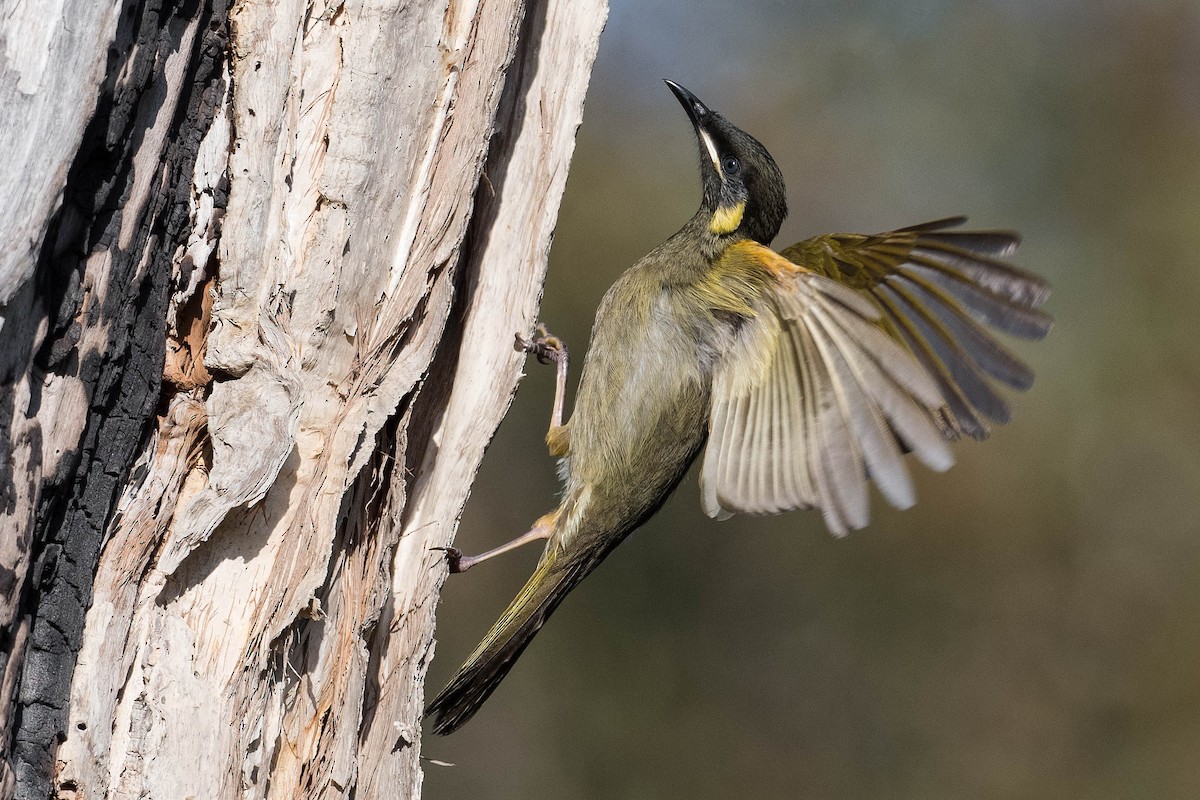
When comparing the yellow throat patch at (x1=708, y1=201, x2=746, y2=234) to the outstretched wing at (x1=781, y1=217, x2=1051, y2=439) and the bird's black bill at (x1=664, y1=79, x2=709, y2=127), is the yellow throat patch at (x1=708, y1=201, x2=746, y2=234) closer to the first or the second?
the bird's black bill at (x1=664, y1=79, x2=709, y2=127)

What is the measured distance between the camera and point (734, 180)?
4250mm

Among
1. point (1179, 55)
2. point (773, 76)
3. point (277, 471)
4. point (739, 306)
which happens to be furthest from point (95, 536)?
point (1179, 55)

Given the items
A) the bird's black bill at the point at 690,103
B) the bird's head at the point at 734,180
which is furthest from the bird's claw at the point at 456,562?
the bird's black bill at the point at 690,103

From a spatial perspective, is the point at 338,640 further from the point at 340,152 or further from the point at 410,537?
the point at 340,152

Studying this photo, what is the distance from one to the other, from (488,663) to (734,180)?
6.95 feet

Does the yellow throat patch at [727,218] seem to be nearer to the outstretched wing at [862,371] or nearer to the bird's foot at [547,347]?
the outstretched wing at [862,371]

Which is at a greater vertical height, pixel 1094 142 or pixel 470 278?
pixel 1094 142

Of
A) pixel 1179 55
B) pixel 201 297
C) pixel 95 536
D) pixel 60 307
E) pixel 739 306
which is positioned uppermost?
pixel 1179 55

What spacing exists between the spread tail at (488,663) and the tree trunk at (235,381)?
2.51 ft

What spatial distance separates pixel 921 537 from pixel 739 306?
4.07 metres

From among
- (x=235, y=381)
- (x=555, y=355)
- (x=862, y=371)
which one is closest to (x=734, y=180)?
(x=555, y=355)

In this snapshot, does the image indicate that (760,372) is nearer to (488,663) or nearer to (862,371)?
(862,371)

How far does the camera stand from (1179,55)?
7574mm

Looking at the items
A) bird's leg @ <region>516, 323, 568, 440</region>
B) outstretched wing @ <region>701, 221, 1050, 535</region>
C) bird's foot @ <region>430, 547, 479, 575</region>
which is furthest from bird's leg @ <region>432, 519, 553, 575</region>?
outstretched wing @ <region>701, 221, 1050, 535</region>
